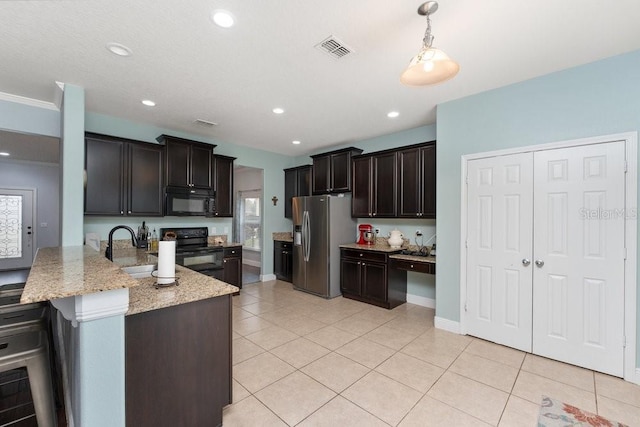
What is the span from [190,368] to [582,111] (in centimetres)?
388

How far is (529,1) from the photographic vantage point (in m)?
1.80

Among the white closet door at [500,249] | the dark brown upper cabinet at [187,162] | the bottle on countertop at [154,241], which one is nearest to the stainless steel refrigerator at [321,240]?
the dark brown upper cabinet at [187,162]

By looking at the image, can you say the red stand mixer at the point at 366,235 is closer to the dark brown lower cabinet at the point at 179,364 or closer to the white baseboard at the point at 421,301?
the white baseboard at the point at 421,301

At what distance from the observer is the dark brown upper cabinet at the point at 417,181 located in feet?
12.9

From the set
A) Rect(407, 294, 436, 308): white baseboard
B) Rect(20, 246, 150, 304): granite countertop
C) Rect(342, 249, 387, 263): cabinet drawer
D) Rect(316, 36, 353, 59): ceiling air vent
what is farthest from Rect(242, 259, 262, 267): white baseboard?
Rect(316, 36, 353, 59): ceiling air vent

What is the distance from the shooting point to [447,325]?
3.39 meters

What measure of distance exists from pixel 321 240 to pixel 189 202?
7.54ft

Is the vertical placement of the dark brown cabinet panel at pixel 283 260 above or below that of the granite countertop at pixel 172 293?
below

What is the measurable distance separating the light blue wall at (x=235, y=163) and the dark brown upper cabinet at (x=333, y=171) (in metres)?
1.12

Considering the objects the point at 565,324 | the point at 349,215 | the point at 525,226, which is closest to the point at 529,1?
the point at 525,226

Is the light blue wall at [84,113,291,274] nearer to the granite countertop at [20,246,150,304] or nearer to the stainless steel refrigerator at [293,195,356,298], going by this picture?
the stainless steel refrigerator at [293,195,356,298]

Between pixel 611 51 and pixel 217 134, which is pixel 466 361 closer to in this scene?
pixel 611 51

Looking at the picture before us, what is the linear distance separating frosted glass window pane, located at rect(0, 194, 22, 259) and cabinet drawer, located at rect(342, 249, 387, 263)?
824cm

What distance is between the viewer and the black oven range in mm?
4316
